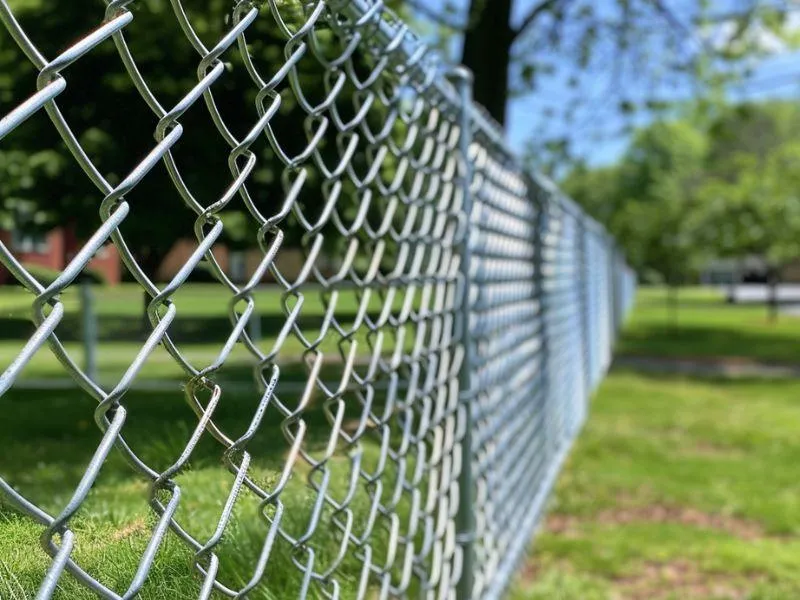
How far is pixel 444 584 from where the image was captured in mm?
2469

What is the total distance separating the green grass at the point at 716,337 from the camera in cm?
Result: 1644

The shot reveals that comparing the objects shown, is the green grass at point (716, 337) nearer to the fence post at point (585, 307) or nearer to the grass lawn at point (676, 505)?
the grass lawn at point (676, 505)

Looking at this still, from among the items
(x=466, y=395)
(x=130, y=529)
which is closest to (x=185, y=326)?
(x=130, y=529)

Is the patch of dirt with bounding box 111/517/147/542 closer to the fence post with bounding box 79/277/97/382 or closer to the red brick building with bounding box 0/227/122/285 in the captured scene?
the red brick building with bounding box 0/227/122/285

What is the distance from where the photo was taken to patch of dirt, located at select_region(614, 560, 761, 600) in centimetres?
373

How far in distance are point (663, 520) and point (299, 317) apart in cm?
392

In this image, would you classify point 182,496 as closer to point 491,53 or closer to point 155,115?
point 155,115

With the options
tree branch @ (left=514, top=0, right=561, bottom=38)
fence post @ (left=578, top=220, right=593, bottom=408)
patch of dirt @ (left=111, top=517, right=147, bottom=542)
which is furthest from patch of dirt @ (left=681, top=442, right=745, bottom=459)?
patch of dirt @ (left=111, top=517, right=147, bottom=542)

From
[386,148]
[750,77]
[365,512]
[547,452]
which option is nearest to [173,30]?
[386,148]

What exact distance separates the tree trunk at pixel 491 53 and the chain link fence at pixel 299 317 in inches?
188

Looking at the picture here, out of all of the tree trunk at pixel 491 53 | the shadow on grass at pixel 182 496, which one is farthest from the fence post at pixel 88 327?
the tree trunk at pixel 491 53

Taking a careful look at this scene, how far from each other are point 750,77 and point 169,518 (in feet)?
40.3

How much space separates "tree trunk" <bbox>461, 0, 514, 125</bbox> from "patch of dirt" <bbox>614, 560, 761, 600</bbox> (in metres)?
4.80

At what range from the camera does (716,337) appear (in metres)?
Answer: 21.1
